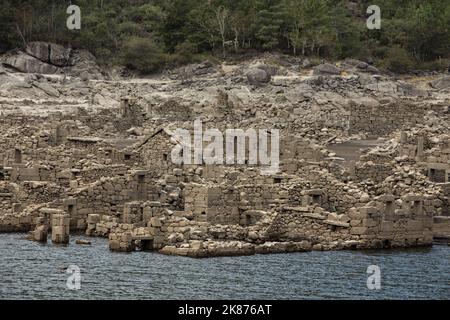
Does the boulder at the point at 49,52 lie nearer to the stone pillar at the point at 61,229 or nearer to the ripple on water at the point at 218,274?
the stone pillar at the point at 61,229

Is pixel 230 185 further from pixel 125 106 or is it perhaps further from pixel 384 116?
pixel 125 106

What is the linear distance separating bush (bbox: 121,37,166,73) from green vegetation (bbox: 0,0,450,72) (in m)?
0.05

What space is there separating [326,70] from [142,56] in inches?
408

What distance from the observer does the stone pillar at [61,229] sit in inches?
2280

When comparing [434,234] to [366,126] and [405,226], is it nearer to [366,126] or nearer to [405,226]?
[405,226]

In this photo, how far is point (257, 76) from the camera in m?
99.9

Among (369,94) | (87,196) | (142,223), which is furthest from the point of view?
(369,94)

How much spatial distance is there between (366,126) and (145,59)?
70.4 feet

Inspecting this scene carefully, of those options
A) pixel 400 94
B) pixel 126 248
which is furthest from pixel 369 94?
pixel 126 248

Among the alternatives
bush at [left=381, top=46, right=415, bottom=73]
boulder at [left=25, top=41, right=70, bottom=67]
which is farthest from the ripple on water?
bush at [left=381, top=46, right=415, bottom=73]

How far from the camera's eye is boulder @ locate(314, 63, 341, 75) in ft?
336

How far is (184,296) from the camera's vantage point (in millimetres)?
49219

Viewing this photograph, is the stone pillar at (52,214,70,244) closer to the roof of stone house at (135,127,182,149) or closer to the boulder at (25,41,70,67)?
the roof of stone house at (135,127,182,149)

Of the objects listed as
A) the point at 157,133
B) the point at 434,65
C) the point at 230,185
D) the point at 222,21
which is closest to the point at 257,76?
the point at 222,21
